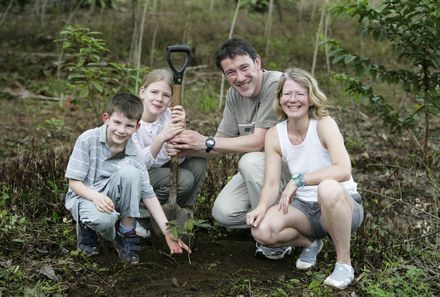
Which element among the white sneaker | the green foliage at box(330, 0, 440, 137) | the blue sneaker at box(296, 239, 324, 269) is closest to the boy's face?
the blue sneaker at box(296, 239, 324, 269)

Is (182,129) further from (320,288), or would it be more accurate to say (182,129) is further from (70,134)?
(70,134)

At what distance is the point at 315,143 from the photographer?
4.13 meters

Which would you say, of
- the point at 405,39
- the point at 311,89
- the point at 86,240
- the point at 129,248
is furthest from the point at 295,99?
the point at 86,240

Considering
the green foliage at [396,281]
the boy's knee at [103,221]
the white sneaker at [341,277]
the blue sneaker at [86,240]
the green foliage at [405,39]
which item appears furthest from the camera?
the green foliage at [405,39]

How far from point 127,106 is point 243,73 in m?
0.84

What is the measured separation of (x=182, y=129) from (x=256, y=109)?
1.90 feet

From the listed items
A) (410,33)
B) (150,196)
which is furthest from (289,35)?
(150,196)

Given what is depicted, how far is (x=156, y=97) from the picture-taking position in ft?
14.5

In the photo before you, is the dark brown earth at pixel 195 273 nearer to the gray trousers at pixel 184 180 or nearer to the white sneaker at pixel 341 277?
the white sneaker at pixel 341 277

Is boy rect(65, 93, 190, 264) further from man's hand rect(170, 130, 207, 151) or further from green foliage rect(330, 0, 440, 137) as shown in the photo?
green foliage rect(330, 0, 440, 137)

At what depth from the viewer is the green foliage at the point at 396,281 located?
12.3ft

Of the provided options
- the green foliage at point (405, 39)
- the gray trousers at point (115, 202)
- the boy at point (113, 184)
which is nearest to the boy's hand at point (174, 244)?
the boy at point (113, 184)

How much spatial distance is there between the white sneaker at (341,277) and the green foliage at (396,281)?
0.08 m

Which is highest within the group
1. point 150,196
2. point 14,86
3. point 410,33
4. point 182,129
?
point 410,33
